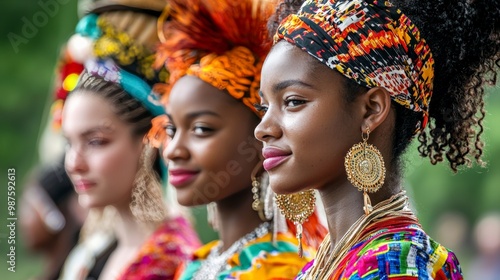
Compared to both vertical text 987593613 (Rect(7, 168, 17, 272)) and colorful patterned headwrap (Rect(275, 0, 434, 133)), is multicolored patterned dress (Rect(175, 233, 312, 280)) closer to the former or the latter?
colorful patterned headwrap (Rect(275, 0, 434, 133))

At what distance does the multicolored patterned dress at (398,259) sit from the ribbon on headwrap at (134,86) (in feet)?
6.92

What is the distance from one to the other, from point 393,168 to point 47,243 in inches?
137

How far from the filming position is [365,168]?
268 cm

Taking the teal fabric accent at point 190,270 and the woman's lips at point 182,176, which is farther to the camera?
the teal fabric accent at point 190,270

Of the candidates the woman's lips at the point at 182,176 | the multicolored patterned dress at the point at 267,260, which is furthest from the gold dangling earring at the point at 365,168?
the woman's lips at the point at 182,176

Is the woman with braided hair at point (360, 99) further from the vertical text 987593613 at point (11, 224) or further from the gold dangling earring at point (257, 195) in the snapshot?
the vertical text 987593613 at point (11, 224)

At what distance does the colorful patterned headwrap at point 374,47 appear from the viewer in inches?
106

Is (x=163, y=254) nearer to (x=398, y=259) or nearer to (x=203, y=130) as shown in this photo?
(x=203, y=130)

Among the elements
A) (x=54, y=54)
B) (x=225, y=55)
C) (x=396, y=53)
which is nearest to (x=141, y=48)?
(x=225, y=55)

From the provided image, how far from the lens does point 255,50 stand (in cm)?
377

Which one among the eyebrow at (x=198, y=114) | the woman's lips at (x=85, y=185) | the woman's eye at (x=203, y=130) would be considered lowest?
the woman's lips at (x=85, y=185)

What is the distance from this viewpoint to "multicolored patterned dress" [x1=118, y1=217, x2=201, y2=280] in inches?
172

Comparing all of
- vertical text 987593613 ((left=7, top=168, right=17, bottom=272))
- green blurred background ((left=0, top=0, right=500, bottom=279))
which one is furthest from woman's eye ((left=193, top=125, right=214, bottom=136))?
Answer: green blurred background ((left=0, top=0, right=500, bottom=279))

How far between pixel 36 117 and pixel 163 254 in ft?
16.2
